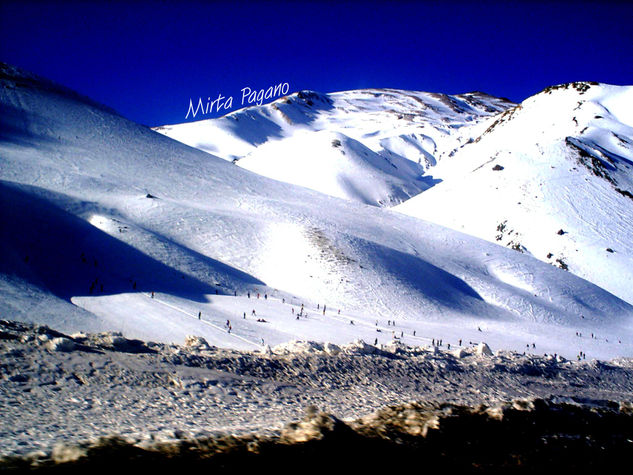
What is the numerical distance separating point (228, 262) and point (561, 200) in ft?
168

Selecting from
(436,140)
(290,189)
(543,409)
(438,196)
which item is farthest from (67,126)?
(436,140)

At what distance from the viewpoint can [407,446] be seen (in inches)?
190

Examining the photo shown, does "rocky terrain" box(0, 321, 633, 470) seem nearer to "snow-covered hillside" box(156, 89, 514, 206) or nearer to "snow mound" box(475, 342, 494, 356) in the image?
"snow mound" box(475, 342, 494, 356)

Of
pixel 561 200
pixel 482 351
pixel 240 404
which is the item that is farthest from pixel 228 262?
pixel 561 200

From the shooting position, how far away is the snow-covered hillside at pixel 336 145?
9012cm

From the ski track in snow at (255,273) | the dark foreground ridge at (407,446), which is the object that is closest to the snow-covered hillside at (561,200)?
the ski track in snow at (255,273)

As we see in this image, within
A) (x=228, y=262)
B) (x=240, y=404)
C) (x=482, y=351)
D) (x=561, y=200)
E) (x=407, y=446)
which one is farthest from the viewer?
(x=561, y=200)

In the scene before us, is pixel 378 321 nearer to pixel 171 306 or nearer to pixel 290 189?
pixel 171 306

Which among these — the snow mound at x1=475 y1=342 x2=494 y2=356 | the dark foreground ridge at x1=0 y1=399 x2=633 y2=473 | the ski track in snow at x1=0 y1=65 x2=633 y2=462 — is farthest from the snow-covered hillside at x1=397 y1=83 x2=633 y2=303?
the dark foreground ridge at x1=0 y1=399 x2=633 y2=473

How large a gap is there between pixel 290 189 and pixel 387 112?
527 feet

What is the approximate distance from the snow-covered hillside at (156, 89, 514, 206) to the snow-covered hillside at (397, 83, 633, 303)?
65.2 feet

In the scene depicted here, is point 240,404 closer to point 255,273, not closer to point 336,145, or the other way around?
point 255,273

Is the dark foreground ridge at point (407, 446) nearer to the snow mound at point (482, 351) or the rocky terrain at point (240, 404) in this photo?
the rocky terrain at point (240, 404)

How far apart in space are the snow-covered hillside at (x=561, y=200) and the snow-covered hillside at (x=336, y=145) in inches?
783
